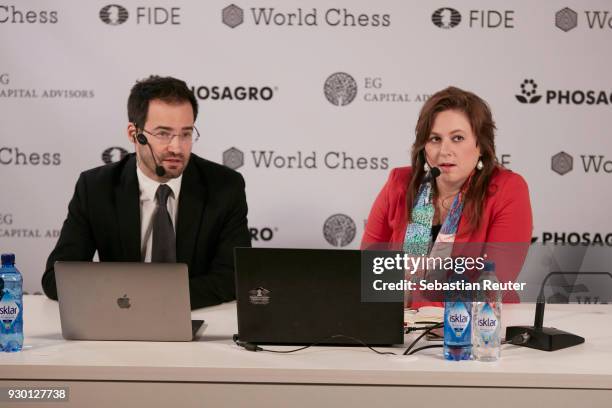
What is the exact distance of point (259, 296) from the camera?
5.89ft

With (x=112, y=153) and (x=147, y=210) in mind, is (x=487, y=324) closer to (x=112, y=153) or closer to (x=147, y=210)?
(x=147, y=210)

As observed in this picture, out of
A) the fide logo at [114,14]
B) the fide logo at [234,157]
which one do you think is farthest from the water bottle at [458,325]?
the fide logo at [114,14]

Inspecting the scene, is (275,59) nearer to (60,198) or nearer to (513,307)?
(60,198)

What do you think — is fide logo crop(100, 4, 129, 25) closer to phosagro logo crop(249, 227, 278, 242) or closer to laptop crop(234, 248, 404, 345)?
phosagro logo crop(249, 227, 278, 242)

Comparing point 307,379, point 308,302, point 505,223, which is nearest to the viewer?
point 307,379

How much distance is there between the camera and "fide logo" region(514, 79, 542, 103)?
12.6ft

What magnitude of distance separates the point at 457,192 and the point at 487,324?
1190 millimetres

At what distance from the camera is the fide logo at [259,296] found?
179 cm

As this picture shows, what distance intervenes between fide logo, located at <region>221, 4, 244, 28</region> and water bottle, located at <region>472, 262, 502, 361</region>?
256 cm

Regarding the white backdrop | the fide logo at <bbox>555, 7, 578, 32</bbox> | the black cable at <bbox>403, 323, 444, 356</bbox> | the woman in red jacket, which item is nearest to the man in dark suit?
the woman in red jacket

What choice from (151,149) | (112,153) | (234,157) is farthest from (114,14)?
(151,149)

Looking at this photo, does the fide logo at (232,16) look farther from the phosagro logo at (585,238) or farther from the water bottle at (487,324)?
the water bottle at (487,324)

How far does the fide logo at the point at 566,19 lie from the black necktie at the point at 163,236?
95.2 inches

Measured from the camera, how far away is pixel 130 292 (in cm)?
182
